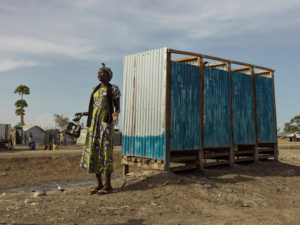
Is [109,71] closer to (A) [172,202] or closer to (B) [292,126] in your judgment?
(A) [172,202]

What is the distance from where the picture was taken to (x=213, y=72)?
804 centimetres

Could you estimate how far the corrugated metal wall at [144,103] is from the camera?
6840mm

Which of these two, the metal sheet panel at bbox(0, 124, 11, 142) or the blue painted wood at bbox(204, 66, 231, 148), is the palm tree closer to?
the metal sheet panel at bbox(0, 124, 11, 142)

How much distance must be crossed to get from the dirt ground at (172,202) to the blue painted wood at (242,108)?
4.10 ft

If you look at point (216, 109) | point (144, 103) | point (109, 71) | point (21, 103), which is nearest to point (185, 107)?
point (144, 103)

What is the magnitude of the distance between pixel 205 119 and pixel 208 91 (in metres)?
0.83

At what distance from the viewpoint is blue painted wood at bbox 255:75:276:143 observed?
9641mm

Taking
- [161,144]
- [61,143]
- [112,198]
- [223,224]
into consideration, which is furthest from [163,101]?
[61,143]

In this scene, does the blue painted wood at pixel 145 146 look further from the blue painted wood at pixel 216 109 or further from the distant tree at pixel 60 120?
the distant tree at pixel 60 120

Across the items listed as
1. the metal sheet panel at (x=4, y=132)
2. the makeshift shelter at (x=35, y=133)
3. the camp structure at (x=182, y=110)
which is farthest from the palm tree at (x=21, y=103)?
the camp structure at (x=182, y=110)

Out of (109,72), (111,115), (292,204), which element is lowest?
(292,204)

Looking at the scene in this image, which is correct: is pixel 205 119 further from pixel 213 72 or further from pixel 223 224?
pixel 223 224

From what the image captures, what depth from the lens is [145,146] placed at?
7129mm

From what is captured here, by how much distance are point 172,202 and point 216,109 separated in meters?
3.94
